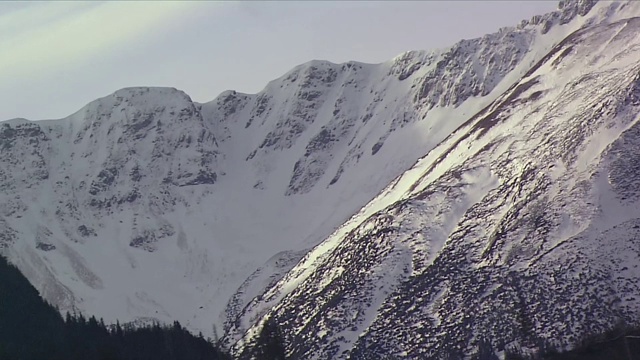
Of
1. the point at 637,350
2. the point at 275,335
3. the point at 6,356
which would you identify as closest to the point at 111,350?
the point at 6,356

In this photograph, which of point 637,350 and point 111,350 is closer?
point 111,350

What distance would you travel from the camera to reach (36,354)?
19100 centimetres

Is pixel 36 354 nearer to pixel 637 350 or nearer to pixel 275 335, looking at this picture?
pixel 275 335

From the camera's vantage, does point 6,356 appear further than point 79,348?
No

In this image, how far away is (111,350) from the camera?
595 ft

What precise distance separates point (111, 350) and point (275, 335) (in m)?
26.2

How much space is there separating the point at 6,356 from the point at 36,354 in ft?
35.4

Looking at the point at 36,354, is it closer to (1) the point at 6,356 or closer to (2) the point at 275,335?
(1) the point at 6,356

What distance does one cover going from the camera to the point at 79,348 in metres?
199

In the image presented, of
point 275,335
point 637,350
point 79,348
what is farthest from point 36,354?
point 637,350

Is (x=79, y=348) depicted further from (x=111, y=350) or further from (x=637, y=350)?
(x=637, y=350)

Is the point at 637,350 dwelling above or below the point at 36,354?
below

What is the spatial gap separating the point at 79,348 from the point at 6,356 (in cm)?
1993

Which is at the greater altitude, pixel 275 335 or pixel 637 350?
pixel 275 335
